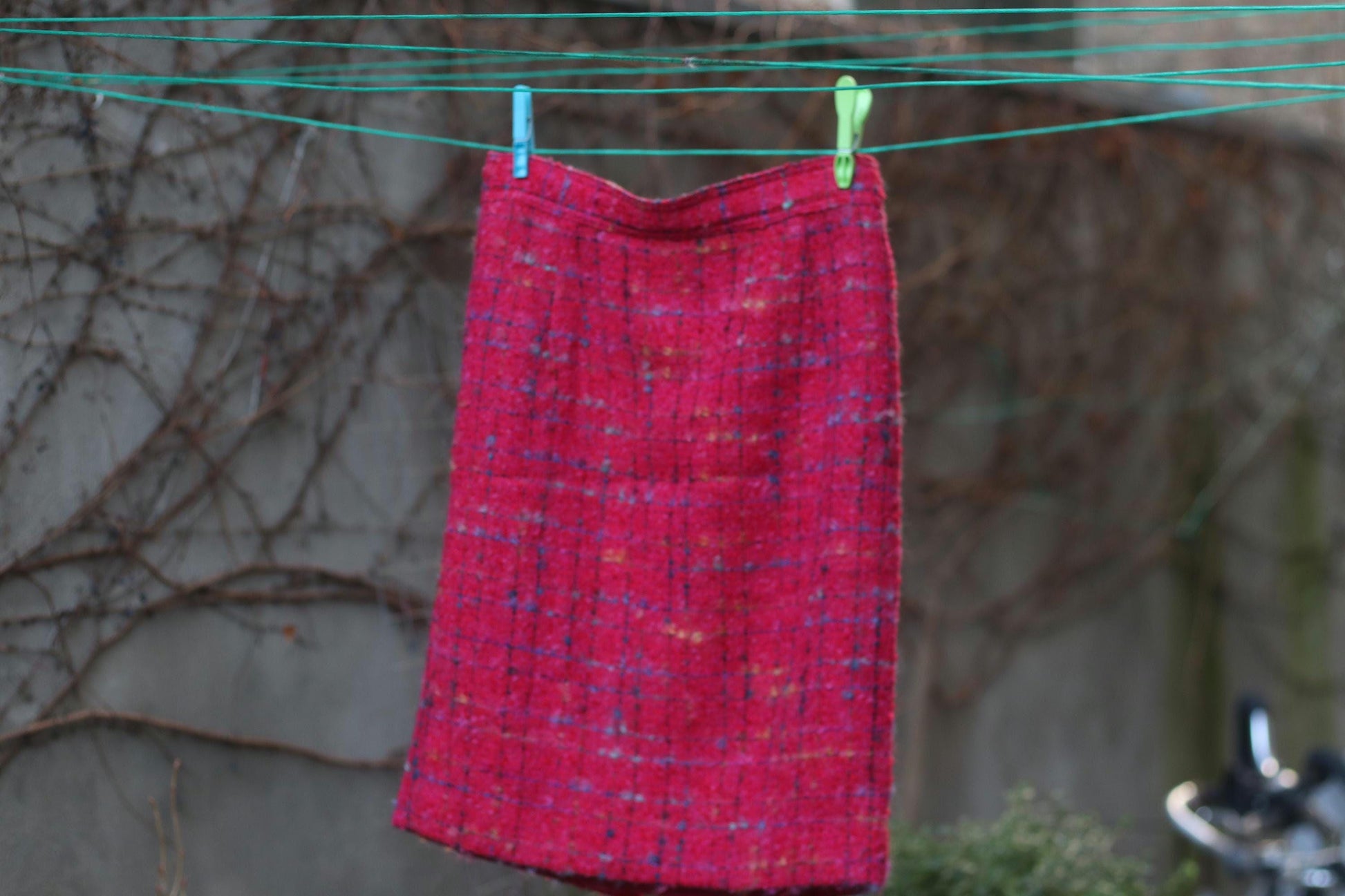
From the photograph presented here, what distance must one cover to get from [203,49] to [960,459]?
2044 millimetres

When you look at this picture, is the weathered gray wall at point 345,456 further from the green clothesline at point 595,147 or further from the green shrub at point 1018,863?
the green shrub at point 1018,863

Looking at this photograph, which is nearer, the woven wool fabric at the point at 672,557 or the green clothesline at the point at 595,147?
the woven wool fabric at the point at 672,557

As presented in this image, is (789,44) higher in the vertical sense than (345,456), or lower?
higher

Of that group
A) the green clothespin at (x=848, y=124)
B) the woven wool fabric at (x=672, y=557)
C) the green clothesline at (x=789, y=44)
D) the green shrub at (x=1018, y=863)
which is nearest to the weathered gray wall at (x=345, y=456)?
the green clothesline at (x=789, y=44)

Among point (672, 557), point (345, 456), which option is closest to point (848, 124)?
point (672, 557)

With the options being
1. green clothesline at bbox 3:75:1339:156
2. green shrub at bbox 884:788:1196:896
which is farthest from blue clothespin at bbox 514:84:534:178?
green shrub at bbox 884:788:1196:896

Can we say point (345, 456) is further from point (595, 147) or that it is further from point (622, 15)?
point (622, 15)

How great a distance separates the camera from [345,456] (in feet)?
7.27

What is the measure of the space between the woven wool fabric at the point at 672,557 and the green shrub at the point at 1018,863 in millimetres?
1130

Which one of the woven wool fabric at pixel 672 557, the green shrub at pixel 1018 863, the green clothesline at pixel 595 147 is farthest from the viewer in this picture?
the green shrub at pixel 1018 863

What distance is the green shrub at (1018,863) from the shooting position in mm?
2275

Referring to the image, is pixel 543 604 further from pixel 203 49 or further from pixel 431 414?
pixel 203 49

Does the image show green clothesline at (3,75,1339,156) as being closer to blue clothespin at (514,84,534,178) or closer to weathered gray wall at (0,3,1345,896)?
blue clothespin at (514,84,534,178)

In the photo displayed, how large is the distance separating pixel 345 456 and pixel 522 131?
983mm
